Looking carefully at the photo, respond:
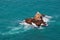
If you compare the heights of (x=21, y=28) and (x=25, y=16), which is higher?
(x=25, y=16)

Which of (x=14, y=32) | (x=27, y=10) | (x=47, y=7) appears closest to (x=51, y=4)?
(x=47, y=7)

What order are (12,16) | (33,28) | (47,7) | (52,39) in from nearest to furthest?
(52,39) → (33,28) → (12,16) → (47,7)

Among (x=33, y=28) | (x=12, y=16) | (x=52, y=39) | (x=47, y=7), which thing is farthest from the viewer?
(x=47, y=7)

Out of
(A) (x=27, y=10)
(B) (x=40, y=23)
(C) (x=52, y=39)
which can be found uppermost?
(A) (x=27, y=10)

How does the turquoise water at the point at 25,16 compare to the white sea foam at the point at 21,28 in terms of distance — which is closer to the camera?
the turquoise water at the point at 25,16

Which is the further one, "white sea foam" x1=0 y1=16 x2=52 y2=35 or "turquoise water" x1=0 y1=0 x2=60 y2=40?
"white sea foam" x1=0 y1=16 x2=52 y2=35

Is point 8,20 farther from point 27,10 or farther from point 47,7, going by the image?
point 47,7

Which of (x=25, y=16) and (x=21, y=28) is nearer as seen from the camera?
(x=21, y=28)

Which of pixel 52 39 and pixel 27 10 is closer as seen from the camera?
pixel 52 39
